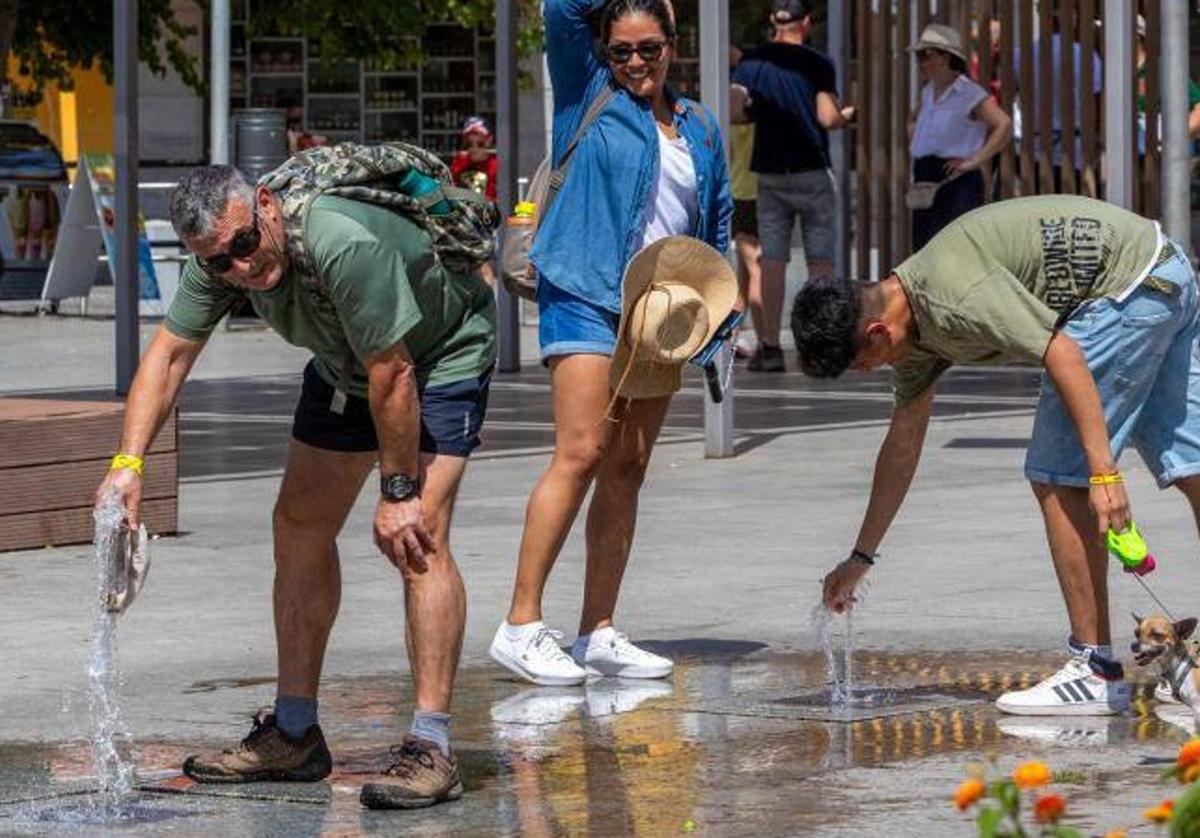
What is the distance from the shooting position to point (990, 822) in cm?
363

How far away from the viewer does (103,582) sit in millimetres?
6367

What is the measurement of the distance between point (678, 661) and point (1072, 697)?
132 cm

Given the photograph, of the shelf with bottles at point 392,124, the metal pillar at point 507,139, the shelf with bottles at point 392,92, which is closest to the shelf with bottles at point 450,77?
the shelf with bottles at point 392,92

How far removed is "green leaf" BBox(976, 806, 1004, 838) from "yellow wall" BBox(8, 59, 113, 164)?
3650 centimetres

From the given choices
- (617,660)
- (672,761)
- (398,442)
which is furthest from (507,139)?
(398,442)

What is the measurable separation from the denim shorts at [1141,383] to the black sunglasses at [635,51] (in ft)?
4.57

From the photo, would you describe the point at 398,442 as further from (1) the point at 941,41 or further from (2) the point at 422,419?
(1) the point at 941,41

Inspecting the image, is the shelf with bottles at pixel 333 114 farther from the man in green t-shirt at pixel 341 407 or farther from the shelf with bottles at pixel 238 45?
the man in green t-shirt at pixel 341 407

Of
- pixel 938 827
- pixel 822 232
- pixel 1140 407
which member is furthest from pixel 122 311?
pixel 938 827

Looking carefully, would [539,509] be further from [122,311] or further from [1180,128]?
[122,311]

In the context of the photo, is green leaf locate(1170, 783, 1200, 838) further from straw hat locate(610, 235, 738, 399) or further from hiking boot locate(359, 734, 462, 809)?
straw hat locate(610, 235, 738, 399)

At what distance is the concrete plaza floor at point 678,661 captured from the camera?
6.26 m

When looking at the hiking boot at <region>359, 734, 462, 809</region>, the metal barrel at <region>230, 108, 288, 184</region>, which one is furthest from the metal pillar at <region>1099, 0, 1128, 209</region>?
the metal barrel at <region>230, 108, 288, 184</region>

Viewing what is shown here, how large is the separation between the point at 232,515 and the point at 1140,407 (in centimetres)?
473
